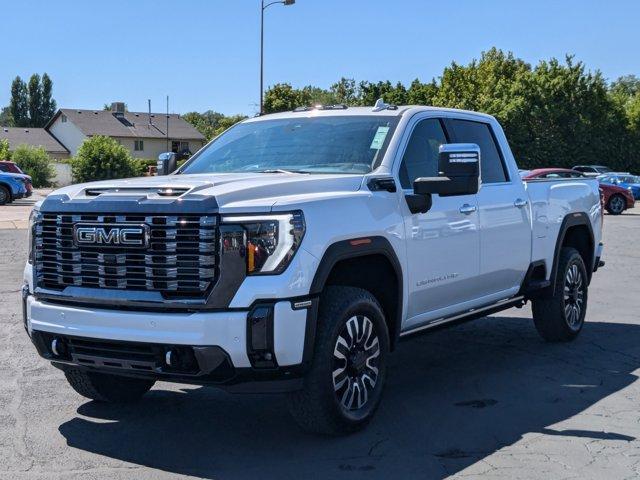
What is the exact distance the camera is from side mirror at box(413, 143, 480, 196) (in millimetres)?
5555

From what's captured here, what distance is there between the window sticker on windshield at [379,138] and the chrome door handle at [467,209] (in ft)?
2.56

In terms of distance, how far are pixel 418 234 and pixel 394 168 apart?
0.46 metres

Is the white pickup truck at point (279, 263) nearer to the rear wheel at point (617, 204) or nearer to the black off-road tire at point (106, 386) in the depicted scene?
the black off-road tire at point (106, 386)

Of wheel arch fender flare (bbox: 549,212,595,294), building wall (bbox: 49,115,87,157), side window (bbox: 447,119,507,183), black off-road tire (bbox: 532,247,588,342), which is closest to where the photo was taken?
side window (bbox: 447,119,507,183)

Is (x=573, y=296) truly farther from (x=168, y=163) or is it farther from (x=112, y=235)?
(x=112, y=235)

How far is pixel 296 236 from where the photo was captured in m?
4.71

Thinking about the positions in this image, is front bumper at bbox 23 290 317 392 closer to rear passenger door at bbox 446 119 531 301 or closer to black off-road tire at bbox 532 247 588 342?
rear passenger door at bbox 446 119 531 301

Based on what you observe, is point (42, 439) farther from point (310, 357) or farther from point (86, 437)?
point (310, 357)

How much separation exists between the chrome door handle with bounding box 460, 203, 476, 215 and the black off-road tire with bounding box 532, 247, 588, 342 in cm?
185

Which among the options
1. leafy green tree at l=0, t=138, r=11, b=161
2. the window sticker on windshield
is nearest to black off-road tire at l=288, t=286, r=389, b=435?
the window sticker on windshield

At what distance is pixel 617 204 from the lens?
30547mm

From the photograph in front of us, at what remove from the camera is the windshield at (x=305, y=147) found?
233 inches

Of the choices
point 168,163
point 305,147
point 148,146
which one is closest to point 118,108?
point 148,146

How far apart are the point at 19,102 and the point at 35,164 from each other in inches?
3171
